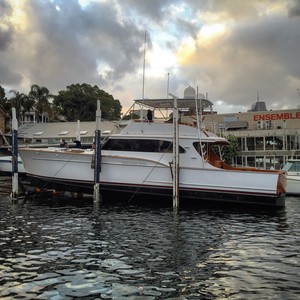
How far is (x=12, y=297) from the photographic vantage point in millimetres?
7051

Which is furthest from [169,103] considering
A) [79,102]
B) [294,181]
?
[79,102]

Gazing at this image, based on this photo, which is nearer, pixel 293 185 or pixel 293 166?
pixel 293 185

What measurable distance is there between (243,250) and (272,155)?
39.5m

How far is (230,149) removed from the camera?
47531 mm

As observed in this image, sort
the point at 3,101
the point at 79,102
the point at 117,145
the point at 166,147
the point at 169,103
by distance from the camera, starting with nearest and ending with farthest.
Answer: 1. the point at 166,147
2. the point at 117,145
3. the point at 169,103
4. the point at 3,101
5. the point at 79,102

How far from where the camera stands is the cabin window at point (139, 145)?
791 inches

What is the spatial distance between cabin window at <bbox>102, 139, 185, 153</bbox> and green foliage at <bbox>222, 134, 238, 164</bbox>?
91.5 ft

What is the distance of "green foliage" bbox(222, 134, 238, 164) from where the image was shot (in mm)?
47384

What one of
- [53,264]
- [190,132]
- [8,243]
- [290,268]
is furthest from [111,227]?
[190,132]

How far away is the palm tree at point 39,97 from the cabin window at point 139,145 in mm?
57493

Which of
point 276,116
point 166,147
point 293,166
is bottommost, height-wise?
point 293,166

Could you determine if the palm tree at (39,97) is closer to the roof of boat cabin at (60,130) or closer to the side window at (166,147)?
the roof of boat cabin at (60,130)

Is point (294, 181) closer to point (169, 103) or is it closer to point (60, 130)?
point (169, 103)

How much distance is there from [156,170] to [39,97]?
60.3 metres
